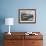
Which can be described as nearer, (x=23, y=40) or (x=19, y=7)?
(x=23, y=40)

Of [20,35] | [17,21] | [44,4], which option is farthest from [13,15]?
[44,4]

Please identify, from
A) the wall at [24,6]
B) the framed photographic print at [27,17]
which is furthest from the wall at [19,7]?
the framed photographic print at [27,17]

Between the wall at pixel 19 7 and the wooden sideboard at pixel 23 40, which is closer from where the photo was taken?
the wooden sideboard at pixel 23 40

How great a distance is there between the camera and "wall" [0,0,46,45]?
438 centimetres

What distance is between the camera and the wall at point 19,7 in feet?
14.4

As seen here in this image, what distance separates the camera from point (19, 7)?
4.38 meters

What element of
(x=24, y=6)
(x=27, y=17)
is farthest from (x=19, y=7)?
(x=27, y=17)

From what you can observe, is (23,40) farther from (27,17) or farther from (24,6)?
(24,6)

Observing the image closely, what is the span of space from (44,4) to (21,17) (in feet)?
2.99

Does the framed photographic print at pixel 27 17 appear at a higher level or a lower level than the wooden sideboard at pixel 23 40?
higher

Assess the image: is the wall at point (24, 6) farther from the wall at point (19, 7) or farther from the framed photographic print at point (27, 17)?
the framed photographic print at point (27, 17)

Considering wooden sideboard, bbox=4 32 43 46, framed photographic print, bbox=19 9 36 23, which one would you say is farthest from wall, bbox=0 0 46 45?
wooden sideboard, bbox=4 32 43 46

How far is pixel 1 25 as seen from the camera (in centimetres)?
440

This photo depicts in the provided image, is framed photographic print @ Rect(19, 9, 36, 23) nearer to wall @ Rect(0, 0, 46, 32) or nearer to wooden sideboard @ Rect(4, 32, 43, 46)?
wall @ Rect(0, 0, 46, 32)
